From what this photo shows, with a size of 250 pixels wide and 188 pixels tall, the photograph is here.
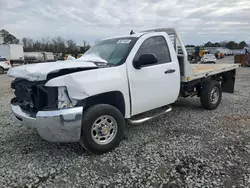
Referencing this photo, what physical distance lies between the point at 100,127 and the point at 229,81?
5.33 metres

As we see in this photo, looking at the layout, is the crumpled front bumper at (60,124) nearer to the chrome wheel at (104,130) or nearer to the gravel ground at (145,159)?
the chrome wheel at (104,130)

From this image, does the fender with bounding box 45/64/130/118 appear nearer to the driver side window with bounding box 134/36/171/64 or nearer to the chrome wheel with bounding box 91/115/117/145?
the chrome wheel with bounding box 91/115/117/145

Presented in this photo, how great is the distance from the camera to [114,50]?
4.39 m

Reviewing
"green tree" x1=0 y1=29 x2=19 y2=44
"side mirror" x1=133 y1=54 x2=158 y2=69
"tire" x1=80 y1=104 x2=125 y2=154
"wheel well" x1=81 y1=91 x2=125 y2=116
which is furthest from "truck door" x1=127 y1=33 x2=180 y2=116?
"green tree" x1=0 y1=29 x2=19 y2=44

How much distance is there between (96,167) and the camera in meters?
3.28

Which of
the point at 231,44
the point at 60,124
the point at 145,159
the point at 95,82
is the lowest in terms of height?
the point at 145,159

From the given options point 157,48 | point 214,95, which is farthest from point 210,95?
point 157,48

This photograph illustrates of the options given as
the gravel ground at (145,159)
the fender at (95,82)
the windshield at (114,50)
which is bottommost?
the gravel ground at (145,159)

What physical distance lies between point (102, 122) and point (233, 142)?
93.6 inches

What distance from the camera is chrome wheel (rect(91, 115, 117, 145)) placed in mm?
3537

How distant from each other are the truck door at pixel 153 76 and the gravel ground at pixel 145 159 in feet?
2.28

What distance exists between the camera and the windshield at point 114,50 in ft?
13.4

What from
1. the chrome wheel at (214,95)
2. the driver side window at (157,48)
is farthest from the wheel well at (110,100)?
the chrome wheel at (214,95)

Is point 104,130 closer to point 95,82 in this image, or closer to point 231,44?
point 95,82
